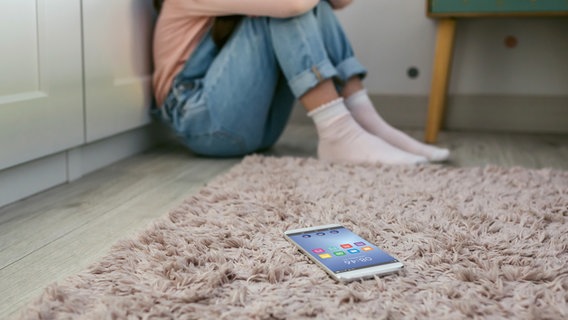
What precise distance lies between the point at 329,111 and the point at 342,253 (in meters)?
0.54

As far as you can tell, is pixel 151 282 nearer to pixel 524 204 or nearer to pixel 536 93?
pixel 524 204

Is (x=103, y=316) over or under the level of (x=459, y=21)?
under

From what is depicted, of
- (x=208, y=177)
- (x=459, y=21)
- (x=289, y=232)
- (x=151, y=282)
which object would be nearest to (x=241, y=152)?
(x=208, y=177)

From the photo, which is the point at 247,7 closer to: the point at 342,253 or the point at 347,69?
the point at 347,69

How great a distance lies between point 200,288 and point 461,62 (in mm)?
1378

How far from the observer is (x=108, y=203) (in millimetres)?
942

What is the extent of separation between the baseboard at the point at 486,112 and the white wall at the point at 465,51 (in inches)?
0.8

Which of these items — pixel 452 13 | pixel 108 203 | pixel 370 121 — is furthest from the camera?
pixel 452 13

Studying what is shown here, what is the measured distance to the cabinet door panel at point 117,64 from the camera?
3.57 ft

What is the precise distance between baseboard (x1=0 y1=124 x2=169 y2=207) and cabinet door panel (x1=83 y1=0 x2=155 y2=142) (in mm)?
42

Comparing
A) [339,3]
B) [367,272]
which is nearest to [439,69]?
[339,3]

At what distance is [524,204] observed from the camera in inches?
34.9

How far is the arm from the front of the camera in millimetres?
1116

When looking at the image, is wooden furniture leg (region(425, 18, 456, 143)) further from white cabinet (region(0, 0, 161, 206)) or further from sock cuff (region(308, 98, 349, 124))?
white cabinet (region(0, 0, 161, 206))
